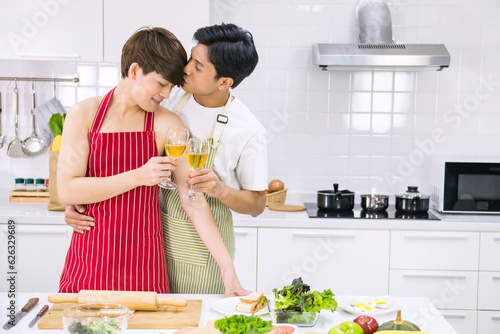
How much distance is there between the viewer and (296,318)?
1.53 m

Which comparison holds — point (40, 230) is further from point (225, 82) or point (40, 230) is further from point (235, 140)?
point (225, 82)

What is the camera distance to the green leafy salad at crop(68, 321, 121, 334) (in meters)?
1.24

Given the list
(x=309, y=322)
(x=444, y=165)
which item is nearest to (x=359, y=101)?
(x=444, y=165)

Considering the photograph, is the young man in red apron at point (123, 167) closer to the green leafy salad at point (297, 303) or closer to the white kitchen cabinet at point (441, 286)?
the green leafy salad at point (297, 303)

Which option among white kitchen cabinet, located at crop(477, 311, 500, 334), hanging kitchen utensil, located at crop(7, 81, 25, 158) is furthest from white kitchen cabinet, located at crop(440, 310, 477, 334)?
hanging kitchen utensil, located at crop(7, 81, 25, 158)

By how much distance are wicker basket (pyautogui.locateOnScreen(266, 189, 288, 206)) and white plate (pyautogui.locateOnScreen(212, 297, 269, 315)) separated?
1690mm

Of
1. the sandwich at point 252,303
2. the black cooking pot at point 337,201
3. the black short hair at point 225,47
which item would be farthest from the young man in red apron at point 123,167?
the black cooking pot at point 337,201

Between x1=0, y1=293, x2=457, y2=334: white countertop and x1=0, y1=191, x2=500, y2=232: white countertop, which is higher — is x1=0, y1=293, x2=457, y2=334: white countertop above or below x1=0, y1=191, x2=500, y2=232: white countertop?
below

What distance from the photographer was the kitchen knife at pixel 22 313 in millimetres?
1500

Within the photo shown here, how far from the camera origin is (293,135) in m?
3.69

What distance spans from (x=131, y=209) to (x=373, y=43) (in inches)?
77.9

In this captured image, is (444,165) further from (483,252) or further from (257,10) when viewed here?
(257,10)

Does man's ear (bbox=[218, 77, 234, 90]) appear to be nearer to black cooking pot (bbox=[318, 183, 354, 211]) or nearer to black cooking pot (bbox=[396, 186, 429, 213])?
black cooking pot (bbox=[318, 183, 354, 211])

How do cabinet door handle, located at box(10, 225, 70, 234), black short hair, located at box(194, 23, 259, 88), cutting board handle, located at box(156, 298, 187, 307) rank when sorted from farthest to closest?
cabinet door handle, located at box(10, 225, 70, 234), black short hair, located at box(194, 23, 259, 88), cutting board handle, located at box(156, 298, 187, 307)
